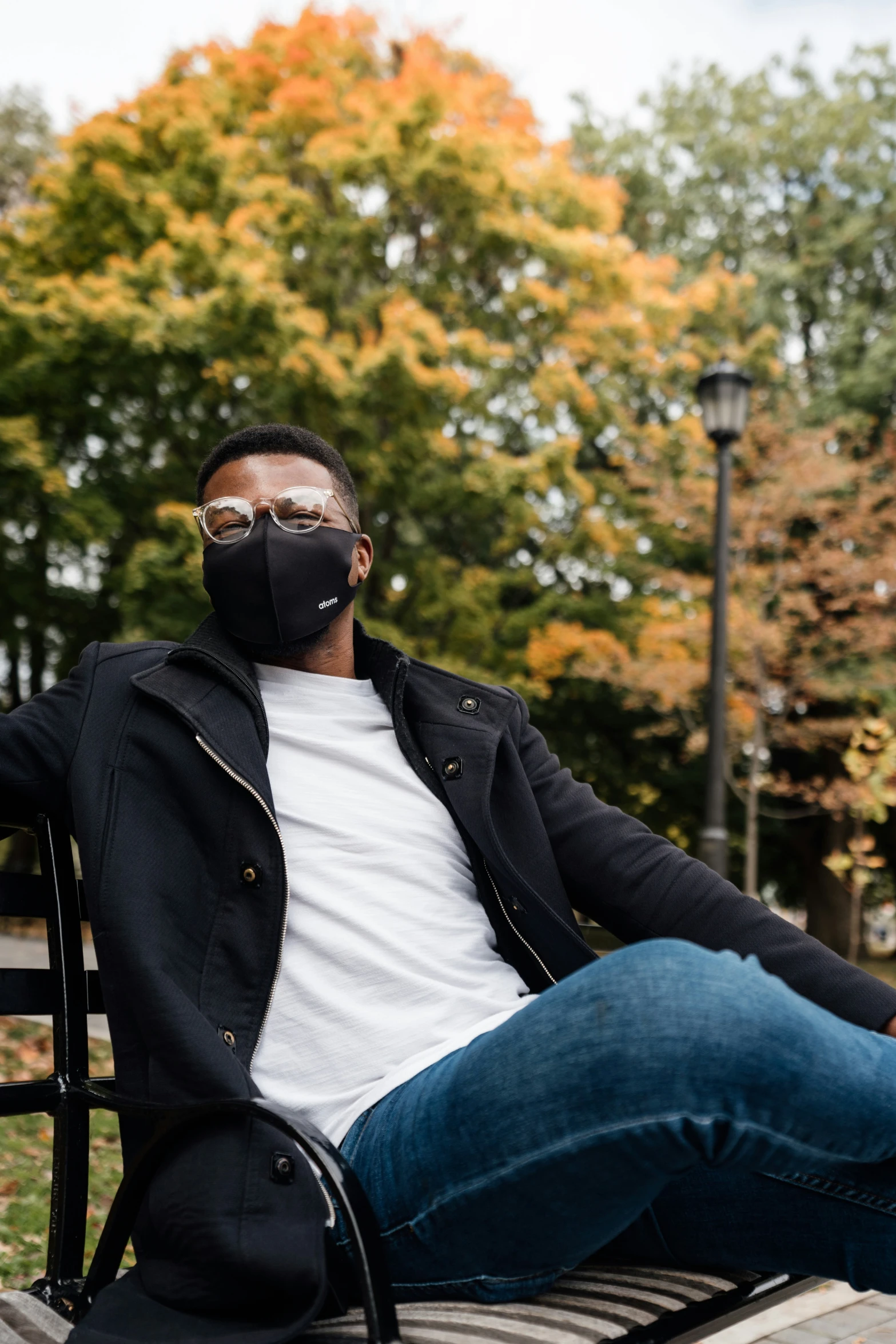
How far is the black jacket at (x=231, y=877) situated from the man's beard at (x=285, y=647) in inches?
3.5

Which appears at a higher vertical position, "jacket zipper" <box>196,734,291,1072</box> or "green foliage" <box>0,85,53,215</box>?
"green foliage" <box>0,85,53,215</box>

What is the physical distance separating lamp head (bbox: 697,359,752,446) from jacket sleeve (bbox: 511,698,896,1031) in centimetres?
688

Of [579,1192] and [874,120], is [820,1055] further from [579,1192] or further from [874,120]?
[874,120]

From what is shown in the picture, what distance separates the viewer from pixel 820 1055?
140 centimetres

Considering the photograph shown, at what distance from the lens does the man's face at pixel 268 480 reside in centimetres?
230

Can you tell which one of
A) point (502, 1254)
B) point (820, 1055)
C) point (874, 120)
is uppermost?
point (874, 120)

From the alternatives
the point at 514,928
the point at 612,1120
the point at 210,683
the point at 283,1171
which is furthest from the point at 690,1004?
the point at 210,683

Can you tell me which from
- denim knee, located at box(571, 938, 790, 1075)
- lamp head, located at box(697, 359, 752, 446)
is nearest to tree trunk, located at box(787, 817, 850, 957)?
lamp head, located at box(697, 359, 752, 446)

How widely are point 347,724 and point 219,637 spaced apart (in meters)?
0.31

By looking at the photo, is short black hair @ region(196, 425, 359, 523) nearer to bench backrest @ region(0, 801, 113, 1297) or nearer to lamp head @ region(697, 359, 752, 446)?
bench backrest @ region(0, 801, 113, 1297)

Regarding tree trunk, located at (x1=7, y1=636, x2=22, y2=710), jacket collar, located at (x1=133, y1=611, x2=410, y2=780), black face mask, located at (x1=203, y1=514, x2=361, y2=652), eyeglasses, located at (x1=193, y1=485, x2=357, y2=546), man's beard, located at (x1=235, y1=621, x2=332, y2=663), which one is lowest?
tree trunk, located at (x1=7, y1=636, x2=22, y2=710)

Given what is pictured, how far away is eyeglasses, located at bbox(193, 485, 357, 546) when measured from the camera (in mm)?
2279

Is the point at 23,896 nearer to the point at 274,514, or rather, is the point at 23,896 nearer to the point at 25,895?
the point at 25,895

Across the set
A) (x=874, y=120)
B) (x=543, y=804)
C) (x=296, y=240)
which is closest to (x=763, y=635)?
(x=296, y=240)
